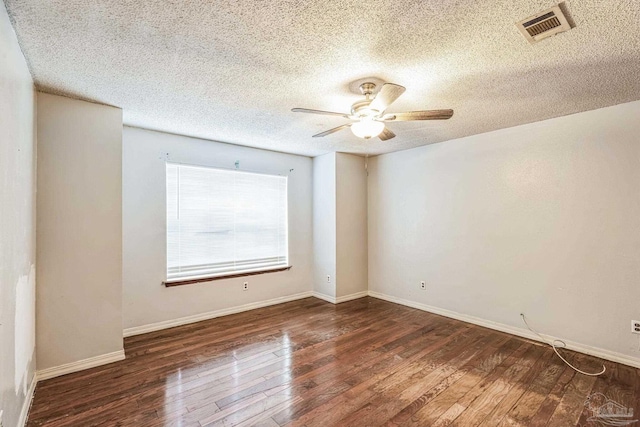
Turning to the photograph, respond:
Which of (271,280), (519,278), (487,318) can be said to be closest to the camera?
(519,278)

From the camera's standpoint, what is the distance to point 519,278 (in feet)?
11.2

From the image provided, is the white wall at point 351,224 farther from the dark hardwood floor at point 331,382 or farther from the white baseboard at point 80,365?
the white baseboard at point 80,365

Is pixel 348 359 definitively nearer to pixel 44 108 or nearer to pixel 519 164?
pixel 519 164

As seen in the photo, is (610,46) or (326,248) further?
(326,248)

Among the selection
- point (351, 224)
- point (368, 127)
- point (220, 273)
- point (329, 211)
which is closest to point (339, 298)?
point (351, 224)

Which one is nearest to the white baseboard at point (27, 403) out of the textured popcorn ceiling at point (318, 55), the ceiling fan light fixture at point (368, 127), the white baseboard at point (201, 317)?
the white baseboard at point (201, 317)

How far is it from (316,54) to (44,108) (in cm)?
238

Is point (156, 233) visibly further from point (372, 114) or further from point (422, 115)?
point (422, 115)

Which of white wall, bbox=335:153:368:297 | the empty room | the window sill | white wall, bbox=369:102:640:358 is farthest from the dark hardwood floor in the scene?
white wall, bbox=335:153:368:297

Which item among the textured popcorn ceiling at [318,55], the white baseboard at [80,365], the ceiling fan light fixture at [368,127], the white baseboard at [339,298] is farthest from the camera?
the white baseboard at [339,298]

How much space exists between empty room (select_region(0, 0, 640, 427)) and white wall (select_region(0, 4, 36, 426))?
0.10ft

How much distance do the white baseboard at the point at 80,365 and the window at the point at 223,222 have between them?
41.5 inches

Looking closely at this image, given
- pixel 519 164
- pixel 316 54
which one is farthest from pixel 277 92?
pixel 519 164

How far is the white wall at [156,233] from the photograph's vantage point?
3.46 m
